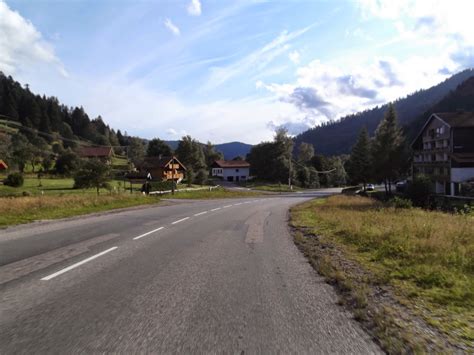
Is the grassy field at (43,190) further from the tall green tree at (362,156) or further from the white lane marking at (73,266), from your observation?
the tall green tree at (362,156)

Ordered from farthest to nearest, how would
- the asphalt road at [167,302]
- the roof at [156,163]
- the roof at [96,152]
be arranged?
the roof at [96,152] → the roof at [156,163] → the asphalt road at [167,302]

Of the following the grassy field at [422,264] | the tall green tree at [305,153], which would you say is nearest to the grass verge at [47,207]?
the grassy field at [422,264]

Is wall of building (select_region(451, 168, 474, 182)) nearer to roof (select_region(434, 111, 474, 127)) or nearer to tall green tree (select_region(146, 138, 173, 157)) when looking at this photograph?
roof (select_region(434, 111, 474, 127))

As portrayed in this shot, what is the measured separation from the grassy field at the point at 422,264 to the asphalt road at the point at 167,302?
1.13 meters

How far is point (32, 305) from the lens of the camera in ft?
16.6

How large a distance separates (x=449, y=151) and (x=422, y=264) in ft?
193


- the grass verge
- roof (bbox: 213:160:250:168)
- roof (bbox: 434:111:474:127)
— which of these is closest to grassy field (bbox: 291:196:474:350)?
the grass verge

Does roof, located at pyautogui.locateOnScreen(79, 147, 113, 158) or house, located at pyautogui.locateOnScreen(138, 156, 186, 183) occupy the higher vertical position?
roof, located at pyautogui.locateOnScreen(79, 147, 113, 158)

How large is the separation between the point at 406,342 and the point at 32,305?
4669 millimetres

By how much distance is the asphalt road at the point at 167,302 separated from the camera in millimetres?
3992

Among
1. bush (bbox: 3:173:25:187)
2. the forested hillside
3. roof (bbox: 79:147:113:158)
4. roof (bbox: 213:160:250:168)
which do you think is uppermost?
the forested hillside

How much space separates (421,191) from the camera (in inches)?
1578

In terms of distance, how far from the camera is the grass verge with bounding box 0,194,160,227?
16.7 metres

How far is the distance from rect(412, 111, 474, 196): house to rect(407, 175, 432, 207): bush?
1801 centimetres
